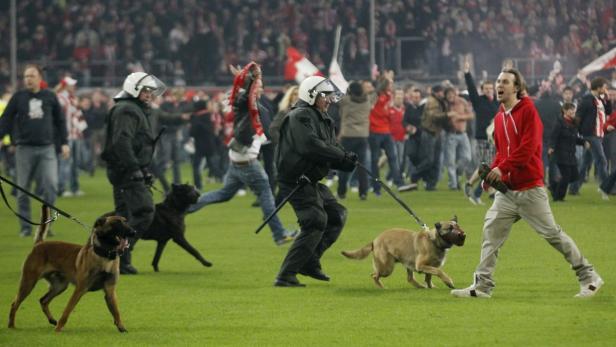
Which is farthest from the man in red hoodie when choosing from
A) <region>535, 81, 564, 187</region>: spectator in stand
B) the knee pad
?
<region>535, 81, 564, 187</region>: spectator in stand

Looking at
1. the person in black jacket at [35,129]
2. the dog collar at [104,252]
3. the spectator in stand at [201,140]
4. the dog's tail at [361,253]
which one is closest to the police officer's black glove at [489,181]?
the dog's tail at [361,253]

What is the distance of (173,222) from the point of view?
47.2ft

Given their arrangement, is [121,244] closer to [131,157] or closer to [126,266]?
[131,157]

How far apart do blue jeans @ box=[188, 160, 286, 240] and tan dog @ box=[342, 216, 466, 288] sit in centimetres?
396

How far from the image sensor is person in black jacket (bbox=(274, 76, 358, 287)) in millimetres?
12219

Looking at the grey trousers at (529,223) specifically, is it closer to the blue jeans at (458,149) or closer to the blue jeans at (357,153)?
the blue jeans at (357,153)

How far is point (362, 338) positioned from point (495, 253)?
6.76ft

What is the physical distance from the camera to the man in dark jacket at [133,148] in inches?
527

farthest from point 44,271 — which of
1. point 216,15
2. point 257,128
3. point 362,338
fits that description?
point 216,15

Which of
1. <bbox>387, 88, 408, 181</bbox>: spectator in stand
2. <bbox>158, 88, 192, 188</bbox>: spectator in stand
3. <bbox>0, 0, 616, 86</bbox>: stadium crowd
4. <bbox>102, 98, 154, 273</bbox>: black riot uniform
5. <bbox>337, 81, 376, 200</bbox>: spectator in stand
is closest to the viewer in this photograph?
<bbox>102, 98, 154, 273</bbox>: black riot uniform

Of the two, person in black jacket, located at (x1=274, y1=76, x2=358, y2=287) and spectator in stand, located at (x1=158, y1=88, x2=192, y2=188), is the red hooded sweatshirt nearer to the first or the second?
person in black jacket, located at (x1=274, y1=76, x2=358, y2=287)

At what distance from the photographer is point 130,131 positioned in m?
13.4

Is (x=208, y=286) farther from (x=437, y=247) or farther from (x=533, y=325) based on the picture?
(x=533, y=325)

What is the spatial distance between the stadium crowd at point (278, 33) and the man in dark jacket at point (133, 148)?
23.9m
